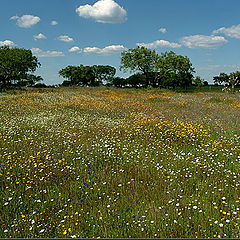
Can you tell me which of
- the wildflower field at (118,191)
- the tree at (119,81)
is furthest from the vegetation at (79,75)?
the wildflower field at (118,191)

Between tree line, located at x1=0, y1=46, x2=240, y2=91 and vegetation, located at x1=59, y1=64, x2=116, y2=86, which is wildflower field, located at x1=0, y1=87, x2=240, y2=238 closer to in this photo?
tree line, located at x1=0, y1=46, x2=240, y2=91

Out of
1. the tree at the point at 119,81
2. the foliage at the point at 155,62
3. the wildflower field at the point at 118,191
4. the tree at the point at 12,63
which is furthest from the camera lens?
the tree at the point at 119,81

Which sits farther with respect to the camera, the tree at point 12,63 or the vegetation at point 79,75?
the vegetation at point 79,75

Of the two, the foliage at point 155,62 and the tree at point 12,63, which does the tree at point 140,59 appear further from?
the tree at point 12,63

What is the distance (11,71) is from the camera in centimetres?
3769

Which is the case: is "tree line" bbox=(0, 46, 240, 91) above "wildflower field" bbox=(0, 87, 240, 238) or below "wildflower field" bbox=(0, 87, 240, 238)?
above

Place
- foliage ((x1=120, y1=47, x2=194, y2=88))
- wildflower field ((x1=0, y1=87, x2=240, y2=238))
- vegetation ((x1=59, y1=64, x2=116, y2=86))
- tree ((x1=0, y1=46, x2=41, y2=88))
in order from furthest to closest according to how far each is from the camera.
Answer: vegetation ((x1=59, y1=64, x2=116, y2=86))
foliage ((x1=120, y1=47, x2=194, y2=88))
tree ((x1=0, y1=46, x2=41, y2=88))
wildflower field ((x1=0, y1=87, x2=240, y2=238))

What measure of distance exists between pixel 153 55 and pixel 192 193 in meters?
54.4

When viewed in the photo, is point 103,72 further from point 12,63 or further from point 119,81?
point 12,63

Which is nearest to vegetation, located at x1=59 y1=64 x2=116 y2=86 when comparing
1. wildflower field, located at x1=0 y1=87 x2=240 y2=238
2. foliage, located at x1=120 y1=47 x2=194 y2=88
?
foliage, located at x1=120 y1=47 x2=194 y2=88

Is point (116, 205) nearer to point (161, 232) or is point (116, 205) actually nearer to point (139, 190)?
point (139, 190)

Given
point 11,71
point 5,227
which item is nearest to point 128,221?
point 5,227

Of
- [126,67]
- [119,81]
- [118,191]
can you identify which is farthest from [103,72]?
[118,191]

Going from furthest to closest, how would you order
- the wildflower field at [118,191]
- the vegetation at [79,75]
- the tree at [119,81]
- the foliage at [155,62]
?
1. the tree at [119,81]
2. the vegetation at [79,75]
3. the foliage at [155,62]
4. the wildflower field at [118,191]
